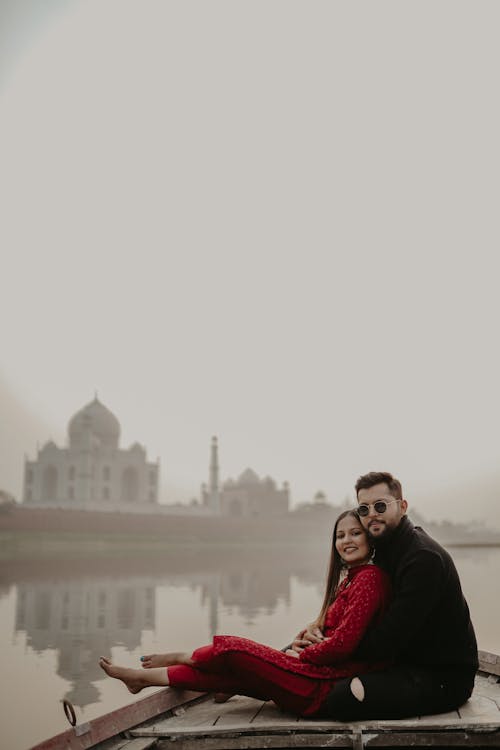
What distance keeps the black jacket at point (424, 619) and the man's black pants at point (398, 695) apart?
0.14 ft

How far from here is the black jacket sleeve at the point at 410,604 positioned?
253cm

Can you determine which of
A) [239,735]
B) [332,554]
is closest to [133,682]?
[239,735]

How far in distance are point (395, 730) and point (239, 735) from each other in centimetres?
48

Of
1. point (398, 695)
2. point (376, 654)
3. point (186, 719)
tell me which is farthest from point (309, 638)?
point (186, 719)

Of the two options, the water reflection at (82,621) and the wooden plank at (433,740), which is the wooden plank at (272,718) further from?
the water reflection at (82,621)

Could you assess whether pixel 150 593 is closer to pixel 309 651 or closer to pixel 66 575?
pixel 66 575

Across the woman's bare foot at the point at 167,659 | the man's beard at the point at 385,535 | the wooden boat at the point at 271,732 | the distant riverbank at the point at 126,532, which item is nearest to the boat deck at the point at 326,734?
the wooden boat at the point at 271,732

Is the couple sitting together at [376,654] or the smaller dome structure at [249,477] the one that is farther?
the smaller dome structure at [249,477]

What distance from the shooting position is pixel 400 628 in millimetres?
2527

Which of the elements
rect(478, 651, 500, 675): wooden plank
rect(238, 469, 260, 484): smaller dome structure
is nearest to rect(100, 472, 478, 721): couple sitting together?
rect(478, 651, 500, 675): wooden plank

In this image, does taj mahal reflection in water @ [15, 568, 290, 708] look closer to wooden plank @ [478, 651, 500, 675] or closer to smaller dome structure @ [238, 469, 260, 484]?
wooden plank @ [478, 651, 500, 675]

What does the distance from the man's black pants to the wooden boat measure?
0.12ft

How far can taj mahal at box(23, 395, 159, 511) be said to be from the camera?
1361 inches

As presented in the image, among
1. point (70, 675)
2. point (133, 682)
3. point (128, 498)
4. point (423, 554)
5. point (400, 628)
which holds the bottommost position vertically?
point (70, 675)
